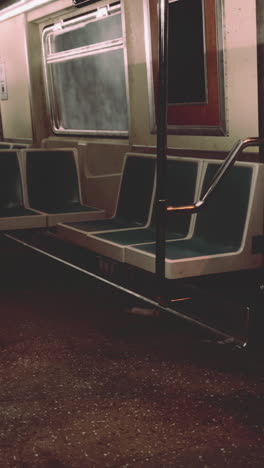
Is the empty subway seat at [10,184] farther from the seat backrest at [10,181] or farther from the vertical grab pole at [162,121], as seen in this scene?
the vertical grab pole at [162,121]

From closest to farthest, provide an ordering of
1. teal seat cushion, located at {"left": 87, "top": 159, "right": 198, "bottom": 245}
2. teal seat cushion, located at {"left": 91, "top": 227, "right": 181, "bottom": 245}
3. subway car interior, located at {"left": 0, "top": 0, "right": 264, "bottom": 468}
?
1. subway car interior, located at {"left": 0, "top": 0, "right": 264, "bottom": 468}
2. teal seat cushion, located at {"left": 91, "top": 227, "right": 181, "bottom": 245}
3. teal seat cushion, located at {"left": 87, "top": 159, "right": 198, "bottom": 245}

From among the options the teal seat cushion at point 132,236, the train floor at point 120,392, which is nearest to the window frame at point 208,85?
the teal seat cushion at point 132,236

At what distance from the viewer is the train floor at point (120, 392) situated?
8.50 ft

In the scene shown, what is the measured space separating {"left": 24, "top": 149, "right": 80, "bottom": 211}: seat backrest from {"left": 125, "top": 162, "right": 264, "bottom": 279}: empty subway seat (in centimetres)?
204

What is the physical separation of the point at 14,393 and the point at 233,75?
96.9 inches

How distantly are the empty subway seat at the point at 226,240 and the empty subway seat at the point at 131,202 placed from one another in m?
0.79

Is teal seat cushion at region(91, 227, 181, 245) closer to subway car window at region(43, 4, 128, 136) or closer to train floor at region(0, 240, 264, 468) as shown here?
train floor at region(0, 240, 264, 468)

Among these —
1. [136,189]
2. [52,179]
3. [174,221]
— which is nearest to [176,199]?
[174,221]

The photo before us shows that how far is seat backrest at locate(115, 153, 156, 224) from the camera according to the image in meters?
4.99

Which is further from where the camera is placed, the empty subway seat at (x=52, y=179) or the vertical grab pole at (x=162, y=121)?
the empty subway seat at (x=52, y=179)

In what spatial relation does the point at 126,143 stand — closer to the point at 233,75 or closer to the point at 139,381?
the point at 233,75

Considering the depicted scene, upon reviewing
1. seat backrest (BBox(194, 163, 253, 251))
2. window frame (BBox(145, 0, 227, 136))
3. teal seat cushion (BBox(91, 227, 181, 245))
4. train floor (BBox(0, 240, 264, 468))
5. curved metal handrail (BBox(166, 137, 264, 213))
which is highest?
window frame (BBox(145, 0, 227, 136))

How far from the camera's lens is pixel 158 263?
3494 mm

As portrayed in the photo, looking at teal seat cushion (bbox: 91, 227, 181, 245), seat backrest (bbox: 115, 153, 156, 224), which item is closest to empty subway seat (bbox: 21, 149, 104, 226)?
seat backrest (bbox: 115, 153, 156, 224)
